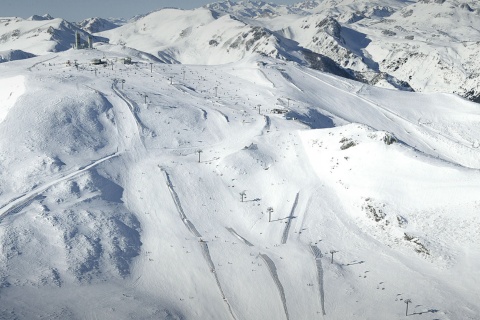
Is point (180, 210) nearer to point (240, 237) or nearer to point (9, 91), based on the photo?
point (240, 237)

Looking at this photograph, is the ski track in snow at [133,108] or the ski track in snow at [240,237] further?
the ski track in snow at [133,108]

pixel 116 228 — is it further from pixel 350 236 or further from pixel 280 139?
pixel 280 139

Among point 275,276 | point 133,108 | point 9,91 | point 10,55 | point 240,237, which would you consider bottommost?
point 10,55

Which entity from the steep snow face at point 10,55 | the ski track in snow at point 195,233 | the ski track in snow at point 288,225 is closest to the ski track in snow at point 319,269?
the ski track in snow at point 288,225

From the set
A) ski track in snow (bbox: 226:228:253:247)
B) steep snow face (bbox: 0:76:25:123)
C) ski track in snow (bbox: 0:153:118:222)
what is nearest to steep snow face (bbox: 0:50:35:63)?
steep snow face (bbox: 0:76:25:123)

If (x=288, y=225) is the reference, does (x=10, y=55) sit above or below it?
below

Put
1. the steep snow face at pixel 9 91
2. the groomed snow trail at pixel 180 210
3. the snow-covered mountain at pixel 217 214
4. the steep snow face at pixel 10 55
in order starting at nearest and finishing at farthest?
the snow-covered mountain at pixel 217 214 < the groomed snow trail at pixel 180 210 < the steep snow face at pixel 9 91 < the steep snow face at pixel 10 55

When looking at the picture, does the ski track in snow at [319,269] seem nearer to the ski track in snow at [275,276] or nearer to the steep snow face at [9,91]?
the ski track in snow at [275,276]

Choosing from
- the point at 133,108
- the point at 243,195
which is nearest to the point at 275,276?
the point at 243,195

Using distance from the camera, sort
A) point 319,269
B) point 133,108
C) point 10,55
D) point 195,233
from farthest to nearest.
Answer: point 10,55
point 133,108
point 195,233
point 319,269
